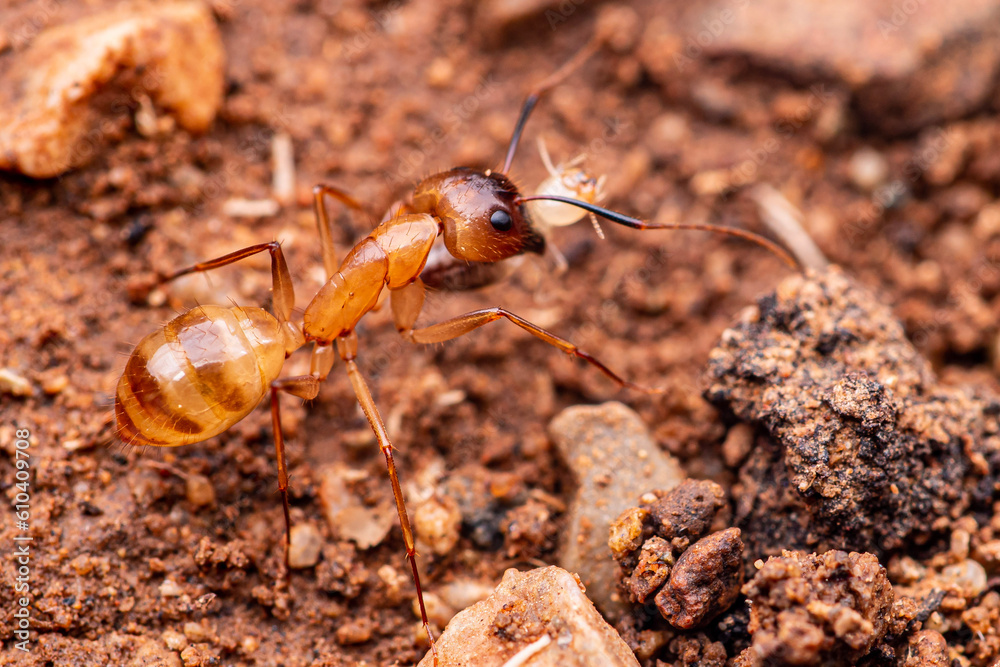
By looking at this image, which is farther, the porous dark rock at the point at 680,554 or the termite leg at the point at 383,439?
the termite leg at the point at 383,439

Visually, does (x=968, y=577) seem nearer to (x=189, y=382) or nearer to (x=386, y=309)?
(x=386, y=309)

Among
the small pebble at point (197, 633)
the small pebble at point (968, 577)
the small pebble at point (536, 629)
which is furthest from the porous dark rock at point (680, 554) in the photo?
the small pebble at point (197, 633)

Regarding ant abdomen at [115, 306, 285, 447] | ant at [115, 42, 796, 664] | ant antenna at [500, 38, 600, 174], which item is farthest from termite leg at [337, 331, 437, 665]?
ant antenna at [500, 38, 600, 174]

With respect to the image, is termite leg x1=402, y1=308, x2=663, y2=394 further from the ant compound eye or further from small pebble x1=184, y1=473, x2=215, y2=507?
small pebble x1=184, y1=473, x2=215, y2=507

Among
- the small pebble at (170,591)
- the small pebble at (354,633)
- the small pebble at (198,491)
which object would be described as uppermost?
the small pebble at (198,491)

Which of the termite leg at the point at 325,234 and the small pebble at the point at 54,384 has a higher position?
the termite leg at the point at 325,234

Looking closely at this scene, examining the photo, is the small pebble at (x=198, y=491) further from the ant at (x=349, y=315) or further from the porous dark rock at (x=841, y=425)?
the porous dark rock at (x=841, y=425)

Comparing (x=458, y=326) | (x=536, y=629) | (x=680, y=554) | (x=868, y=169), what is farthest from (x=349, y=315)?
(x=868, y=169)

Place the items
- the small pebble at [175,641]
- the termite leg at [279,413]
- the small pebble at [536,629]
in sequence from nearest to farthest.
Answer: the small pebble at [536,629] < the small pebble at [175,641] < the termite leg at [279,413]
